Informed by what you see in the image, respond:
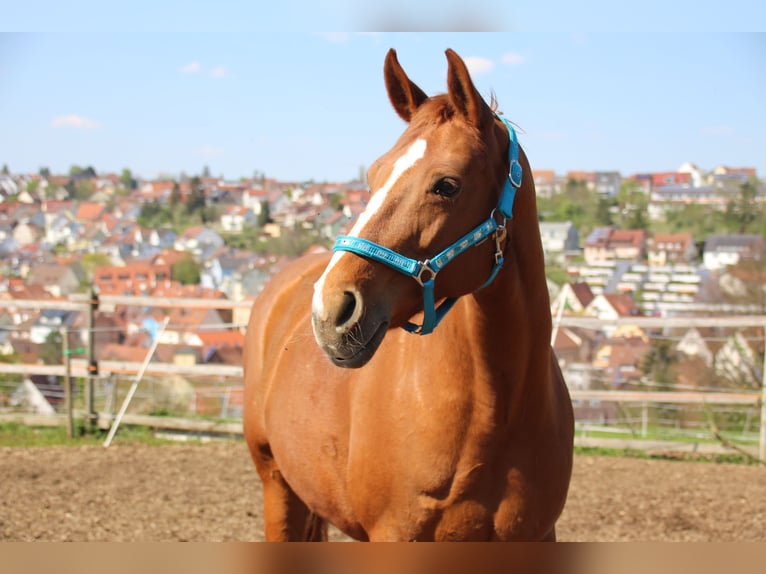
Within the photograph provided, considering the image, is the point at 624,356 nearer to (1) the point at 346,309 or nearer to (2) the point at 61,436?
(2) the point at 61,436

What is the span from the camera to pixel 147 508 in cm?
560

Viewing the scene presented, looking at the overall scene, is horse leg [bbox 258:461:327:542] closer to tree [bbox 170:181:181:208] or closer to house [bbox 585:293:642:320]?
house [bbox 585:293:642:320]

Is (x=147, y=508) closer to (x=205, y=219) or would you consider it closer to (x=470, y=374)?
(x=470, y=374)

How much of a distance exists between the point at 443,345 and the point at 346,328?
22.8 inches

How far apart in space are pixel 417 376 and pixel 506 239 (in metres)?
0.49

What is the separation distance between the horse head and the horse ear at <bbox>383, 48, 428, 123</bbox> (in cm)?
3

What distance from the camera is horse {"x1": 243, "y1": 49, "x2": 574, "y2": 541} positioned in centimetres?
180

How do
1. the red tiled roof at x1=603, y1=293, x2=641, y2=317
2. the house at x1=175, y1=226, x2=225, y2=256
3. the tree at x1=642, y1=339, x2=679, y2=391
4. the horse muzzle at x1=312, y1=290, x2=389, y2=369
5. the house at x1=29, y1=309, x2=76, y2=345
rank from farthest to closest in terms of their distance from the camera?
the house at x1=175, y1=226, x2=225, y2=256 → the red tiled roof at x1=603, y1=293, x2=641, y2=317 → the tree at x1=642, y1=339, x2=679, y2=391 → the house at x1=29, y1=309, x2=76, y2=345 → the horse muzzle at x1=312, y1=290, x2=389, y2=369

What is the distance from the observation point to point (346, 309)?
1706 mm

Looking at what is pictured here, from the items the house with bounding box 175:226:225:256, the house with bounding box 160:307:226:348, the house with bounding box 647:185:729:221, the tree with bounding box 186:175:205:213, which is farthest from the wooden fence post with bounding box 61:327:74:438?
the tree with bounding box 186:175:205:213

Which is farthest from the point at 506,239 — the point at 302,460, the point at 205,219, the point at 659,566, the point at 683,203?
the point at 205,219

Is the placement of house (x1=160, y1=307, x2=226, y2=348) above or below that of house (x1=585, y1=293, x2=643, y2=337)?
below

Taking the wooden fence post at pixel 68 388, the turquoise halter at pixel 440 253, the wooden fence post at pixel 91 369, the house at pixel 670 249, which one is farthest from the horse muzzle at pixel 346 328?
the house at pixel 670 249

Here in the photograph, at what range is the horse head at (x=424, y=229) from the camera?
172 centimetres
